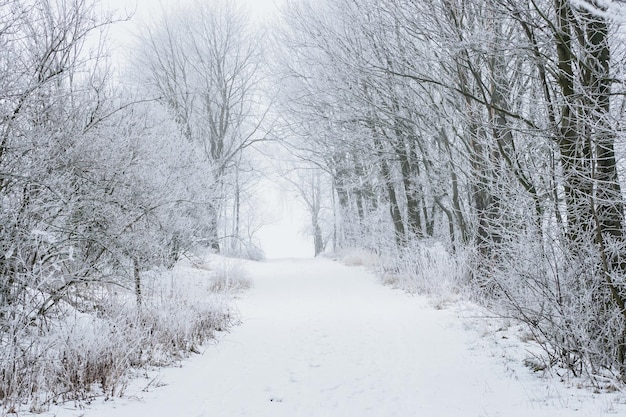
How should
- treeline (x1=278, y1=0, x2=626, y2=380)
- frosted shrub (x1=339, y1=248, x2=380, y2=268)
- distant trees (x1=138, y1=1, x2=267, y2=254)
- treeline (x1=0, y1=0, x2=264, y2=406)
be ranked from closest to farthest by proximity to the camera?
treeline (x1=278, y1=0, x2=626, y2=380), treeline (x1=0, y1=0, x2=264, y2=406), frosted shrub (x1=339, y1=248, x2=380, y2=268), distant trees (x1=138, y1=1, x2=267, y2=254)

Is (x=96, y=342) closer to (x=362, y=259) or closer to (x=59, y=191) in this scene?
(x=59, y=191)

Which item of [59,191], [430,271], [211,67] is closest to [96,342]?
[59,191]

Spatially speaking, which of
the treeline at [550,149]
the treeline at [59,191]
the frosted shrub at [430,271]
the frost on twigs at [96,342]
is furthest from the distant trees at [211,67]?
the frost on twigs at [96,342]

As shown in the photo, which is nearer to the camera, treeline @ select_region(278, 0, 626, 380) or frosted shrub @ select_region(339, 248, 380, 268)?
treeline @ select_region(278, 0, 626, 380)

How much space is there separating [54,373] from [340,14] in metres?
8.47

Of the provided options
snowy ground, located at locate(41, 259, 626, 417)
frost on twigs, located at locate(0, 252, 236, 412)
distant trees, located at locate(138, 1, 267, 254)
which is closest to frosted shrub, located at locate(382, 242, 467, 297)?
snowy ground, located at locate(41, 259, 626, 417)

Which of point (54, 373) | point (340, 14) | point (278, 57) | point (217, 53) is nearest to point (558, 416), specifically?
point (54, 373)

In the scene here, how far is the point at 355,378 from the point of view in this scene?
14.4 ft

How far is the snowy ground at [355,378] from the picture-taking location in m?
3.49

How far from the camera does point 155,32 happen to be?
2158cm

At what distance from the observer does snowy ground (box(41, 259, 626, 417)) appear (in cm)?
349

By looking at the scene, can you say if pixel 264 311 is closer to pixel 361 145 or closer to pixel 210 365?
pixel 210 365

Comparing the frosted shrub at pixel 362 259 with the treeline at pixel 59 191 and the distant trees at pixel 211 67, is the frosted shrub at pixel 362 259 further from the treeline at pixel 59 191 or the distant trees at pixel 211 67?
the treeline at pixel 59 191

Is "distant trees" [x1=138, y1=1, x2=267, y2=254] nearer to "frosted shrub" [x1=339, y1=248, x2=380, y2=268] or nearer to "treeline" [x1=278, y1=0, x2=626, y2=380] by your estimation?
"frosted shrub" [x1=339, y1=248, x2=380, y2=268]
